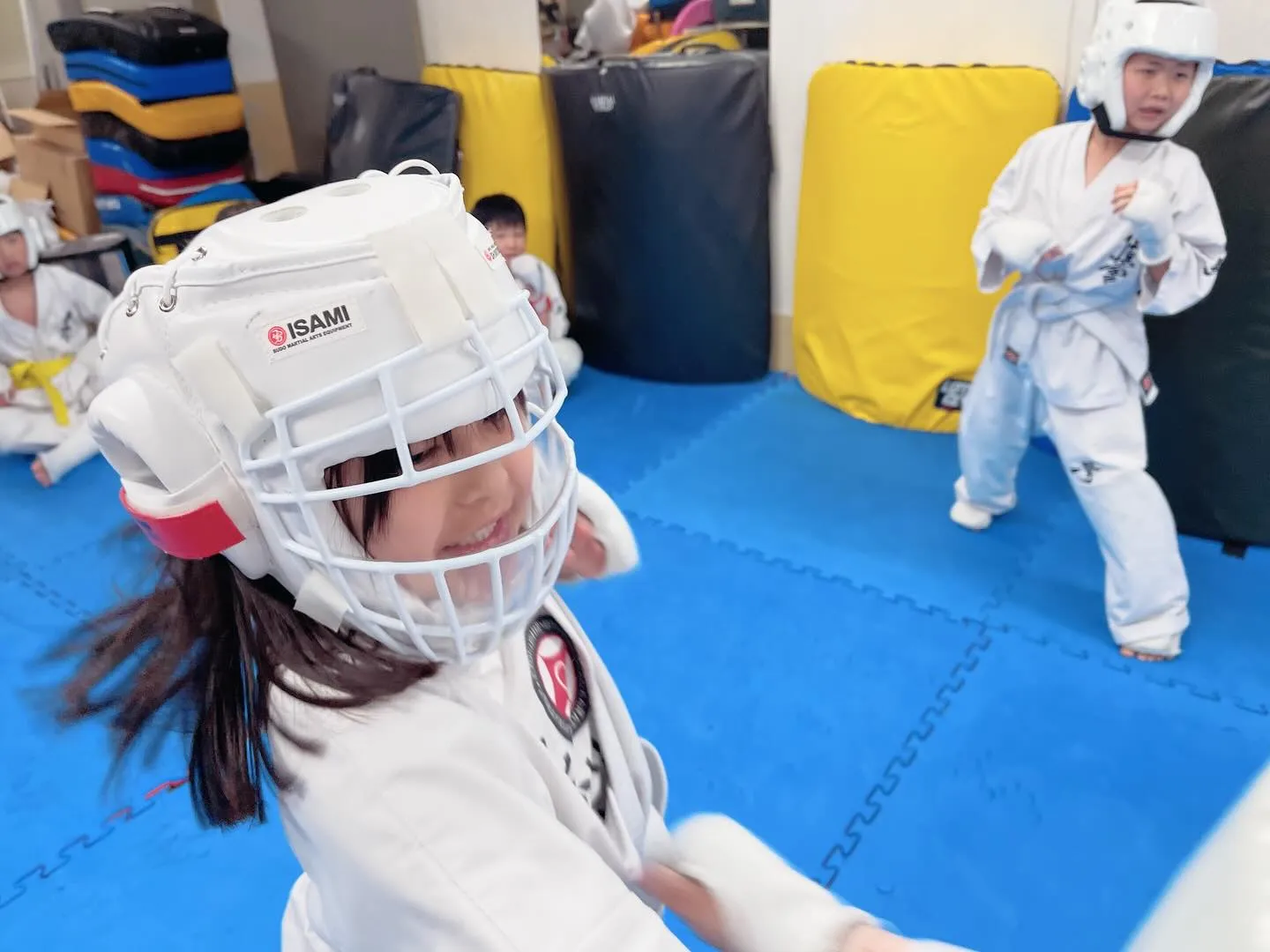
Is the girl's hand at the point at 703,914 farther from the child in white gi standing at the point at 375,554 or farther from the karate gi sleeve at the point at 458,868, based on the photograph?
the karate gi sleeve at the point at 458,868

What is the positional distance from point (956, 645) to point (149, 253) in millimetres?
4575

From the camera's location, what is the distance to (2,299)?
4.06 metres

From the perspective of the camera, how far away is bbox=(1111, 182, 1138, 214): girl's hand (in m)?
2.26

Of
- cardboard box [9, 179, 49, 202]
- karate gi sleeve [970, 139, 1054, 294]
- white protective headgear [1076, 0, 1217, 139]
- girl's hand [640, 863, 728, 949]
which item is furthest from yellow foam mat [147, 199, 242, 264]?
girl's hand [640, 863, 728, 949]

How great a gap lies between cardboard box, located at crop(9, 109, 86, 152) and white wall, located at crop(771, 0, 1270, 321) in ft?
13.8

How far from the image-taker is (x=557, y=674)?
111cm

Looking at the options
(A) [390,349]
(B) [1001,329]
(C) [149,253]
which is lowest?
(C) [149,253]

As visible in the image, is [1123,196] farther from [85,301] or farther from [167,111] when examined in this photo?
[167,111]

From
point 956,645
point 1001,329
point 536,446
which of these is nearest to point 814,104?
point 1001,329

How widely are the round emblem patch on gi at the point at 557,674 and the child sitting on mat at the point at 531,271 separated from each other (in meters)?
2.87

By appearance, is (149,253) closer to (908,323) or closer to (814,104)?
(814,104)

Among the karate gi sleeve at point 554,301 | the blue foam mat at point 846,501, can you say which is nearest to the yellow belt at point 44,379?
the karate gi sleeve at point 554,301

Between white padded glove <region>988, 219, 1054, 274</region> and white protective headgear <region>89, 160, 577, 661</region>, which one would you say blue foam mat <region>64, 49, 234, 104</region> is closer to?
white padded glove <region>988, 219, 1054, 274</region>

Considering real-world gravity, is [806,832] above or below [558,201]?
below
